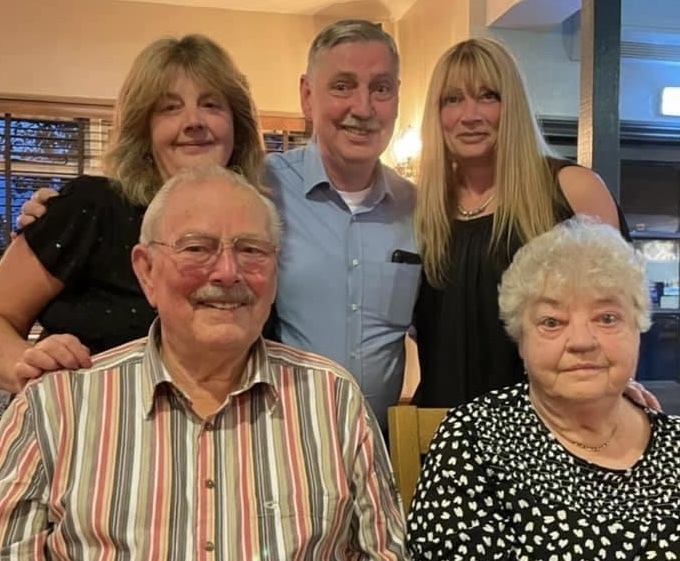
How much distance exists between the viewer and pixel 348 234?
6.31ft

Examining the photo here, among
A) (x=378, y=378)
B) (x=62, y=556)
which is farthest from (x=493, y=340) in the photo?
(x=62, y=556)

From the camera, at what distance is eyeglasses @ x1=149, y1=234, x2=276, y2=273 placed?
1378mm

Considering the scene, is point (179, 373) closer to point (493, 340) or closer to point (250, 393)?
point (250, 393)

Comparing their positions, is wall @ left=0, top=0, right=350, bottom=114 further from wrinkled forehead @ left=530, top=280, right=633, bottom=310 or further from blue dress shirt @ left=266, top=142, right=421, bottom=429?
wrinkled forehead @ left=530, top=280, right=633, bottom=310

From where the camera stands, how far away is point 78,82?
4.67m

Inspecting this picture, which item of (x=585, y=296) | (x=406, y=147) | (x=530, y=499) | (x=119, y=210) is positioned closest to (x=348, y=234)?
(x=119, y=210)

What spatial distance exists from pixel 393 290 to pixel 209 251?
0.65 meters

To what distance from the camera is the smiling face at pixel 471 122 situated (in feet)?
6.21

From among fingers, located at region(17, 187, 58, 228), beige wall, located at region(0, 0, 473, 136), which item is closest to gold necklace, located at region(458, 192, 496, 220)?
fingers, located at region(17, 187, 58, 228)

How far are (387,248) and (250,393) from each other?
639 mm

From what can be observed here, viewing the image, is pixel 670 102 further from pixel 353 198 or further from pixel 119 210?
pixel 119 210

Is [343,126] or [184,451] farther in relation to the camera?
[343,126]

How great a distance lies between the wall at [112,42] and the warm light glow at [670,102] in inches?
78.0

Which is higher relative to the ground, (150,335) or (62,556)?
(150,335)
